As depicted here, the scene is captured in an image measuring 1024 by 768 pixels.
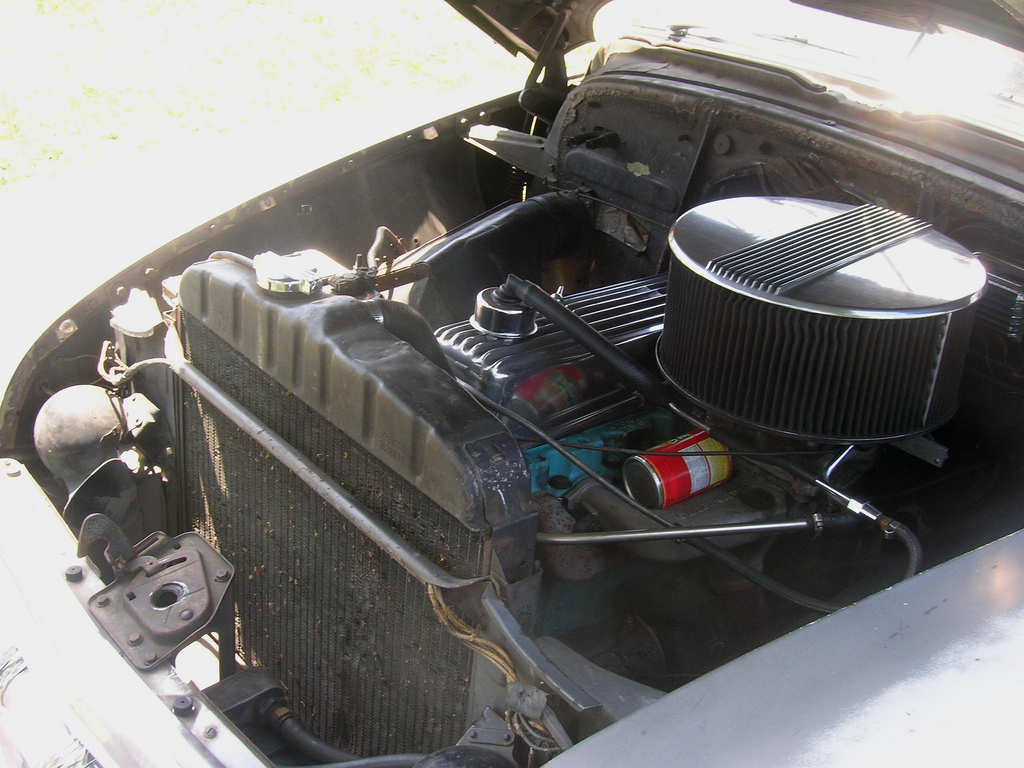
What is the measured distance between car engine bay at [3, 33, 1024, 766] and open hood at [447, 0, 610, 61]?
44 cm

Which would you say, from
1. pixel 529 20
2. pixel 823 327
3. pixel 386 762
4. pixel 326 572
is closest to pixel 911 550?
pixel 823 327

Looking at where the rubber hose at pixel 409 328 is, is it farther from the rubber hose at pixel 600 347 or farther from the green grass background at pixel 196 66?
the green grass background at pixel 196 66

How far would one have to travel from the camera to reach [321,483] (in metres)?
1.24

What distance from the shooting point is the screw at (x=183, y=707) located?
1000mm

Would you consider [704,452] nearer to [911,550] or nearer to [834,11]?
[911,550]

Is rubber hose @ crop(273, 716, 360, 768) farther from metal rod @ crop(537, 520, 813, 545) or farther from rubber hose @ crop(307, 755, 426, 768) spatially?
metal rod @ crop(537, 520, 813, 545)

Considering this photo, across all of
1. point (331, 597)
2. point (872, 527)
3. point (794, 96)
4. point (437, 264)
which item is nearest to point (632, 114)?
point (794, 96)

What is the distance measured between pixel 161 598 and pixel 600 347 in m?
0.69

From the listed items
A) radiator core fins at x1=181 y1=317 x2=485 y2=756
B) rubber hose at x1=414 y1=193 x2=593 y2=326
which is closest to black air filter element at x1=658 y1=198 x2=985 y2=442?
radiator core fins at x1=181 y1=317 x2=485 y2=756

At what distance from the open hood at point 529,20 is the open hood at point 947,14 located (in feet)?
2.48

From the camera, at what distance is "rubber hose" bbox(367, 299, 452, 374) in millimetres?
1253

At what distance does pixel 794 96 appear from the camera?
1.69 metres

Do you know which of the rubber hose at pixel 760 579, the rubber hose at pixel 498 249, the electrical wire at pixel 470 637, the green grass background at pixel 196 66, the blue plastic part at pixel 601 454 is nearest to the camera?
the electrical wire at pixel 470 637

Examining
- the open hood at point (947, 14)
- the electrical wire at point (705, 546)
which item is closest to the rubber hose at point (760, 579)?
the electrical wire at point (705, 546)
